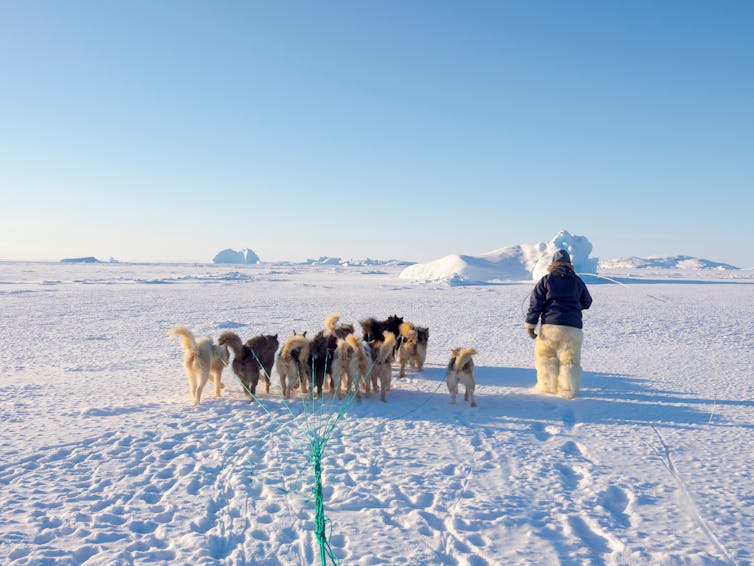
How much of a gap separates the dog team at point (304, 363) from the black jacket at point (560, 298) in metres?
1.36

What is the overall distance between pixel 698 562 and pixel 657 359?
718 centimetres

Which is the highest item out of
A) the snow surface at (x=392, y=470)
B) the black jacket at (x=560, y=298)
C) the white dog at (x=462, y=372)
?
the black jacket at (x=560, y=298)

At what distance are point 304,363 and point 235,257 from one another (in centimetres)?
9320

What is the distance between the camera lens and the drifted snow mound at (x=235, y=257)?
92062 millimetres

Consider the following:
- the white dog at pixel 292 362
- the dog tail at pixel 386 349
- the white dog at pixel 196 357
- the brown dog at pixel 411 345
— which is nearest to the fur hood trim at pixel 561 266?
the brown dog at pixel 411 345

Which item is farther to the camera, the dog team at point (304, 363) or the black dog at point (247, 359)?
the black dog at point (247, 359)

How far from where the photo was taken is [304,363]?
6051 mm

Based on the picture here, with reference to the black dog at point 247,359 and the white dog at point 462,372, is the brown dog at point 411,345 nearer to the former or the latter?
the white dog at point 462,372

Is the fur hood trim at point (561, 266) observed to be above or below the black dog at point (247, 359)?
above

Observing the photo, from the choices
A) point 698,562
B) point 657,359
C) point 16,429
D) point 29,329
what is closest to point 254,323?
point 29,329

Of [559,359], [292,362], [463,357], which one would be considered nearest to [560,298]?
[559,359]

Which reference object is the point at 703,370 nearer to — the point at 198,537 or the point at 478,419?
the point at 478,419

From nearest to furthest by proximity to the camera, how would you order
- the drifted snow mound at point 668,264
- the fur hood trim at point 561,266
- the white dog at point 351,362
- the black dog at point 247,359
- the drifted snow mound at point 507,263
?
the white dog at point 351,362 < the black dog at point 247,359 < the fur hood trim at point 561,266 < the drifted snow mound at point 507,263 < the drifted snow mound at point 668,264

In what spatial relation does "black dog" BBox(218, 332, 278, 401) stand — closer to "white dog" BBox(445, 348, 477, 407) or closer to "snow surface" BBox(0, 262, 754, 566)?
"snow surface" BBox(0, 262, 754, 566)
